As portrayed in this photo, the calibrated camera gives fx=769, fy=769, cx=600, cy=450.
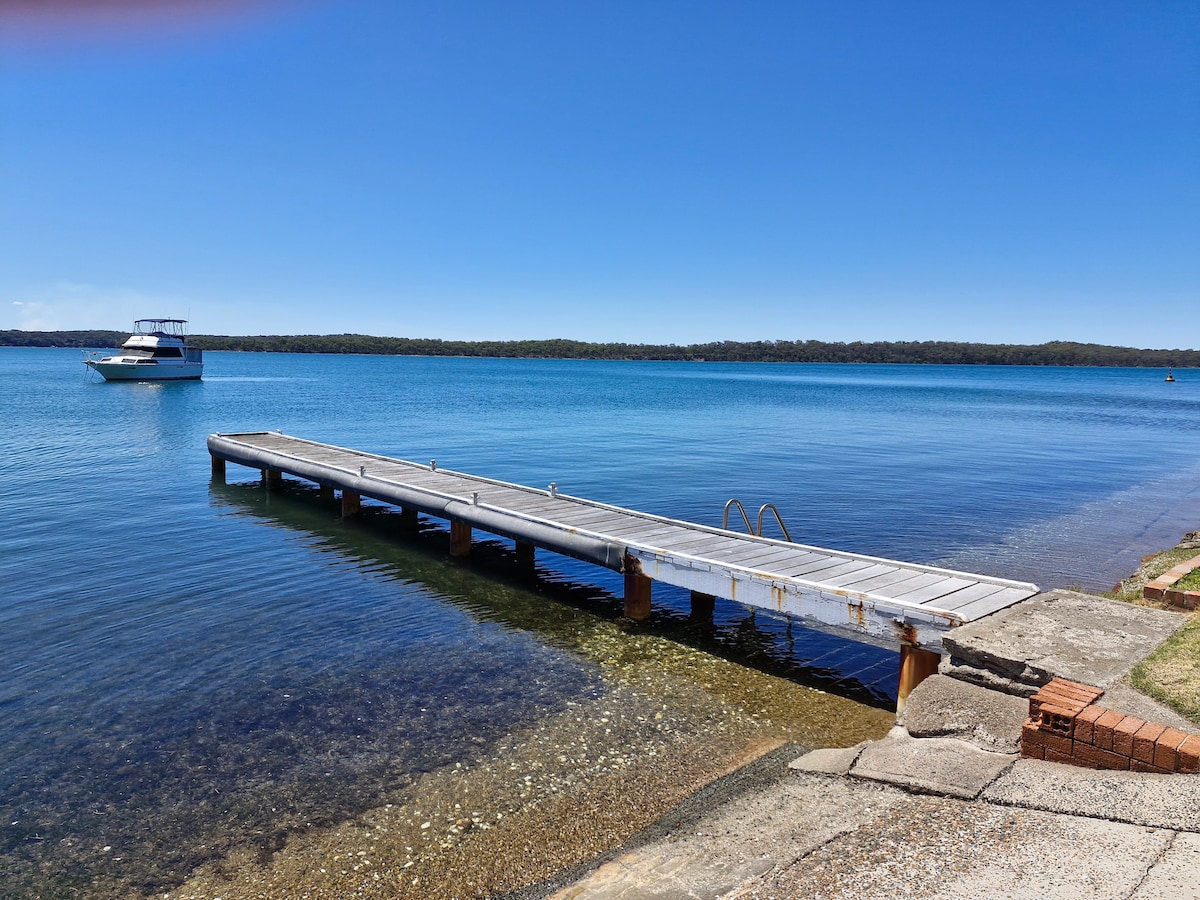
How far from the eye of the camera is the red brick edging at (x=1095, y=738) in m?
4.82

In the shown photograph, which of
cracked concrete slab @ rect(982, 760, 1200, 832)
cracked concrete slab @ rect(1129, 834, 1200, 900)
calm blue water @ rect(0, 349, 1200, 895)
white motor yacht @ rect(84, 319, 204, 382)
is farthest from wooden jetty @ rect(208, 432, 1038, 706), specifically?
white motor yacht @ rect(84, 319, 204, 382)

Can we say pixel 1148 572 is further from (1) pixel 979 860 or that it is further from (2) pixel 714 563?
(1) pixel 979 860

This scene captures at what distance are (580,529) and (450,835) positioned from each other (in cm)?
621

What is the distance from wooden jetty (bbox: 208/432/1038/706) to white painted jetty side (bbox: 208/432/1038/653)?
15mm

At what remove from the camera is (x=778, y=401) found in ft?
209

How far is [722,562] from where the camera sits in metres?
9.94

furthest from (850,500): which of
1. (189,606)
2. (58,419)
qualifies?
(58,419)

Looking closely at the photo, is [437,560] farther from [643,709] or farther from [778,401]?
[778,401]

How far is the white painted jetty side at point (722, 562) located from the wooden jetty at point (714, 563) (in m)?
0.01

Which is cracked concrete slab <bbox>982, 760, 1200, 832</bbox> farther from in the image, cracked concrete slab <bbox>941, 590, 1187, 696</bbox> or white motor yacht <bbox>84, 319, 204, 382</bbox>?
white motor yacht <bbox>84, 319, 204, 382</bbox>

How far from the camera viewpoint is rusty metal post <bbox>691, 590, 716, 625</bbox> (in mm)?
11320

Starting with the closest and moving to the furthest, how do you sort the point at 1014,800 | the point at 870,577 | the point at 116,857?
the point at 1014,800 → the point at 116,857 → the point at 870,577

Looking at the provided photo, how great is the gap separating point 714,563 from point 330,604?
19.7ft

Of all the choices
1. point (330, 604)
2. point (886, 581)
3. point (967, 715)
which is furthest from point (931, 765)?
point (330, 604)
